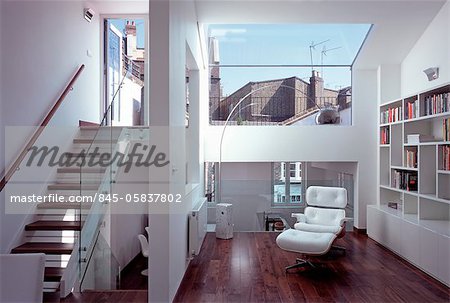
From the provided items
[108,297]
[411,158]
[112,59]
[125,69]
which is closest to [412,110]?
[411,158]

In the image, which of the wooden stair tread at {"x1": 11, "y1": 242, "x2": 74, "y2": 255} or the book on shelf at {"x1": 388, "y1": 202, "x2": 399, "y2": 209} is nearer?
the wooden stair tread at {"x1": 11, "y1": 242, "x2": 74, "y2": 255}

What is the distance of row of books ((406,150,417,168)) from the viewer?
5.11 metres

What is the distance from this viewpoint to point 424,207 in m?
4.83

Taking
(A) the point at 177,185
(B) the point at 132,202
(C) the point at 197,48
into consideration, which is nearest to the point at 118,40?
(C) the point at 197,48

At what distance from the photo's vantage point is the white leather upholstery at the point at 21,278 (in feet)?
7.23

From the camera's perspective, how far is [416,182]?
5.13 meters

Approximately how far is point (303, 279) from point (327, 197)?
1.58 m

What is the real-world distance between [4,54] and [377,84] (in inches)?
225

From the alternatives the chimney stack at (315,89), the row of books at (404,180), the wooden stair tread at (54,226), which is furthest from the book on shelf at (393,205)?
the wooden stair tread at (54,226)

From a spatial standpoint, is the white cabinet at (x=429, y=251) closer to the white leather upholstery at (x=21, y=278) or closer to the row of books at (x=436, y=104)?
the row of books at (x=436, y=104)

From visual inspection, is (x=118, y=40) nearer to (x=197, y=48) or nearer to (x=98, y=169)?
(x=197, y=48)

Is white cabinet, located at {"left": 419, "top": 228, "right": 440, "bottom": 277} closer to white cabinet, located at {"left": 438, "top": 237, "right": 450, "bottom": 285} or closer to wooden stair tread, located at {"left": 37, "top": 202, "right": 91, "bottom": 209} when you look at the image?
white cabinet, located at {"left": 438, "top": 237, "right": 450, "bottom": 285}

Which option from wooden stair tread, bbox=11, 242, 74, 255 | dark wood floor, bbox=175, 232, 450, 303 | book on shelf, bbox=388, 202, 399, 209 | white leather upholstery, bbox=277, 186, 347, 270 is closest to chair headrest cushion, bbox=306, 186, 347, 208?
white leather upholstery, bbox=277, 186, 347, 270

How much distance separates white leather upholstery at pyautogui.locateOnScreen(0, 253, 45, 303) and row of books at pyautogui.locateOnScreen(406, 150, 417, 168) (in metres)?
4.75
